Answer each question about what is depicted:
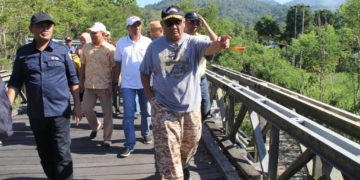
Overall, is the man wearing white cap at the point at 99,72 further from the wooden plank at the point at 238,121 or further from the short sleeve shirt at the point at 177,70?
the short sleeve shirt at the point at 177,70

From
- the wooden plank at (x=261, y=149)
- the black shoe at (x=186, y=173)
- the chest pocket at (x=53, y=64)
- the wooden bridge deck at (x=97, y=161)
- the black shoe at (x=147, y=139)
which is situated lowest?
the wooden bridge deck at (x=97, y=161)

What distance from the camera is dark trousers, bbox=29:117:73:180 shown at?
3.11m

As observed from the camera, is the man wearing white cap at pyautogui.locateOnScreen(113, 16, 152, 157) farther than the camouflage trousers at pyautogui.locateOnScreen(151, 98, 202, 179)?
Yes

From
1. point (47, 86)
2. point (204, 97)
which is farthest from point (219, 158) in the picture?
point (47, 86)

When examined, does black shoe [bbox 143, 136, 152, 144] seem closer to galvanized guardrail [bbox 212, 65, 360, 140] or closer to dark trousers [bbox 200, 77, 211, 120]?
dark trousers [bbox 200, 77, 211, 120]

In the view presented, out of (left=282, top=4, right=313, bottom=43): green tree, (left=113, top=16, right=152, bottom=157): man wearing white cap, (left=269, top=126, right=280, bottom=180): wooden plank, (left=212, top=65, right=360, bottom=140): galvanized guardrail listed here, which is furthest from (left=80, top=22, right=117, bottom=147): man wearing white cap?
(left=282, top=4, right=313, bottom=43): green tree

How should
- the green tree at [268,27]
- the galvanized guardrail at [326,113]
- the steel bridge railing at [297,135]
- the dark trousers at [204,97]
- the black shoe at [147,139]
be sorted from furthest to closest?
the green tree at [268,27], the black shoe at [147,139], the dark trousers at [204,97], the galvanized guardrail at [326,113], the steel bridge railing at [297,135]

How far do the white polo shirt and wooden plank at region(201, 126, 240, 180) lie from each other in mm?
1113

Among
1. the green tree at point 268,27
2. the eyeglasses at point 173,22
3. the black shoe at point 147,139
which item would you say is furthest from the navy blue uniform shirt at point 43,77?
the green tree at point 268,27

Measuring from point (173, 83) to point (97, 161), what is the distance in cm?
189

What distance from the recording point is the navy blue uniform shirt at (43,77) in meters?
3.01

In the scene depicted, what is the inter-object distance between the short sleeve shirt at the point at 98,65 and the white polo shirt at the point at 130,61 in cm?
24

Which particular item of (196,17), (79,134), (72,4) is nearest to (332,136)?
(196,17)

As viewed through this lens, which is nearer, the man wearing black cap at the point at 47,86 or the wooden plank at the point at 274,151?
the wooden plank at the point at 274,151
